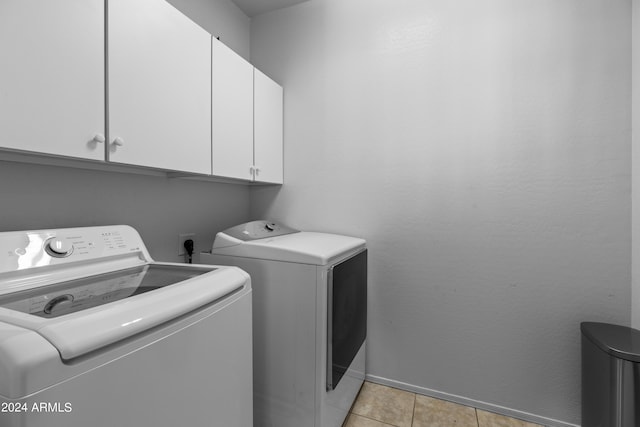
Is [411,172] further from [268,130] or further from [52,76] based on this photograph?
[52,76]

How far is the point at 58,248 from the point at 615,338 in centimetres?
227

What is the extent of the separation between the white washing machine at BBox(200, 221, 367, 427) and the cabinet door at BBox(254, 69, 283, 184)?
51 centimetres

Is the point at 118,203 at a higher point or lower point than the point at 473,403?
higher

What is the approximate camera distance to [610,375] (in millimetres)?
1224

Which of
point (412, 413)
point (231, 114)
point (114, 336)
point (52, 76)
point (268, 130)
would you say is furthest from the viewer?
point (268, 130)

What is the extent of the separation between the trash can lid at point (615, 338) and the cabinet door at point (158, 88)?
1961mm

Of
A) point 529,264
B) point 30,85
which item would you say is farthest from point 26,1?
point 529,264

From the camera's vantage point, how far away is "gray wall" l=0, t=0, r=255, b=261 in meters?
1.04

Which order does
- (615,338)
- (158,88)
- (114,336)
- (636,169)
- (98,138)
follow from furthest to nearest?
1. (636,169)
2. (615,338)
3. (158,88)
4. (98,138)
5. (114,336)

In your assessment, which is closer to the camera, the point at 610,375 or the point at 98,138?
→ the point at 98,138

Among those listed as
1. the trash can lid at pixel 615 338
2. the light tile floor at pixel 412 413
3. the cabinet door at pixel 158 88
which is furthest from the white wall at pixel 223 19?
the trash can lid at pixel 615 338

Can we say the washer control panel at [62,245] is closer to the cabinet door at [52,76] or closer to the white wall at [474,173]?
the cabinet door at [52,76]

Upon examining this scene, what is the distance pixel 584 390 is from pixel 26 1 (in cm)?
264

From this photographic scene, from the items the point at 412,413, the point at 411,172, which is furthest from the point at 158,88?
the point at 412,413
